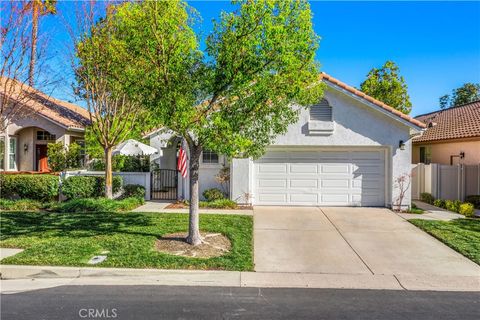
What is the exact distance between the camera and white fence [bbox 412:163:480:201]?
14596mm

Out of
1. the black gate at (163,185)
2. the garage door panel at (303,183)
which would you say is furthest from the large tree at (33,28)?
the garage door panel at (303,183)

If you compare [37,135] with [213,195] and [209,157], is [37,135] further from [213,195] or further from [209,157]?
[213,195]

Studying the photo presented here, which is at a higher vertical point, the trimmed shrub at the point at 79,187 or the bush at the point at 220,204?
the trimmed shrub at the point at 79,187

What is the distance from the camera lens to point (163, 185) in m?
16.7

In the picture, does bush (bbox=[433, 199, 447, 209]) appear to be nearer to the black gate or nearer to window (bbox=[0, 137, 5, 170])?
the black gate

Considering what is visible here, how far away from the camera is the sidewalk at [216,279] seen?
6.30 meters

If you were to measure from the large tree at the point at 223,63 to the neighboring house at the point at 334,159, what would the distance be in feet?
18.5

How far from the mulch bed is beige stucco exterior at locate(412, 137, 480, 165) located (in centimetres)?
1232

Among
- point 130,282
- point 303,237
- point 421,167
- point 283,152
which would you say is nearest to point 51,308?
point 130,282

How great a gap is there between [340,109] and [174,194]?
318 inches

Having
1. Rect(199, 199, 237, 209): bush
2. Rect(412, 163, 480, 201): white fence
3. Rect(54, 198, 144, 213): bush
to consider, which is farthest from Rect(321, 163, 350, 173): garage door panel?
Rect(54, 198, 144, 213): bush

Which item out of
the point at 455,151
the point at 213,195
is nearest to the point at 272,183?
the point at 213,195

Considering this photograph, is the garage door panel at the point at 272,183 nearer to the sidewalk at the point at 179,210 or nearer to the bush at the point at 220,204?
the bush at the point at 220,204

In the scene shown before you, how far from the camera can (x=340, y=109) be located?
1337 cm
